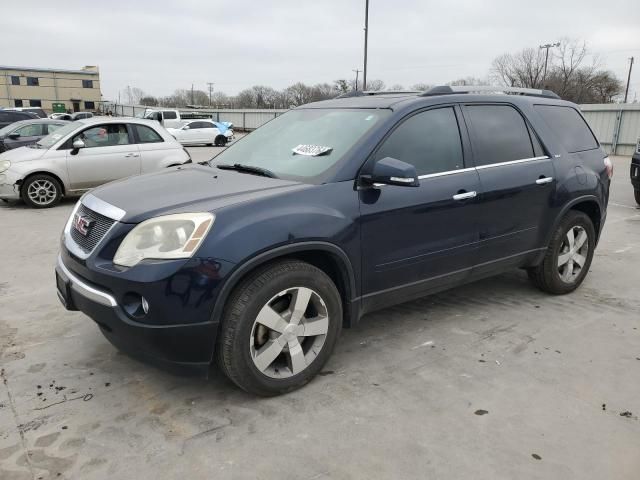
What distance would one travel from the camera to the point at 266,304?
9.11 ft

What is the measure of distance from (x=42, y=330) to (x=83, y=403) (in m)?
1.27

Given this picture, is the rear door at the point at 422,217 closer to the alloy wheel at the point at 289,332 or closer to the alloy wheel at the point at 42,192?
the alloy wheel at the point at 289,332

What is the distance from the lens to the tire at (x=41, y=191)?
8.85 m

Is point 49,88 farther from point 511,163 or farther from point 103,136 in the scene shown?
point 511,163

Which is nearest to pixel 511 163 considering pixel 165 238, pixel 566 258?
pixel 566 258

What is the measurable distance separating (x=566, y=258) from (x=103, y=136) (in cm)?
798

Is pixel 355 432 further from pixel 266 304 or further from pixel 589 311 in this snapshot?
pixel 589 311

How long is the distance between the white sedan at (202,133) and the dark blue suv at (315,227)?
2477 cm

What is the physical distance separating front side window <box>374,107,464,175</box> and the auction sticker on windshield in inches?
14.1

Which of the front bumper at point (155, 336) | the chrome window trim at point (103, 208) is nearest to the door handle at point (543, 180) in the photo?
the front bumper at point (155, 336)

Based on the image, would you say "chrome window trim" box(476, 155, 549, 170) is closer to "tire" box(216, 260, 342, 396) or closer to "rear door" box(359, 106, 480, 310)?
"rear door" box(359, 106, 480, 310)

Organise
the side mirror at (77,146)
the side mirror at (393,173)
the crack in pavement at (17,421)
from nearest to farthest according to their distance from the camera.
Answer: the crack in pavement at (17,421) → the side mirror at (393,173) → the side mirror at (77,146)

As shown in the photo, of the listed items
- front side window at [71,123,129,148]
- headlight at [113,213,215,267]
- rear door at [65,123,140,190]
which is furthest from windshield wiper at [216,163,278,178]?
front side window at [71,123,129,148]

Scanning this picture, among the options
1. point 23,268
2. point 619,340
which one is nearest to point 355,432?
point 619,340
